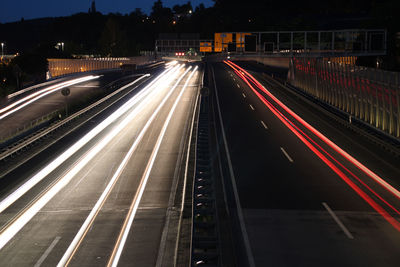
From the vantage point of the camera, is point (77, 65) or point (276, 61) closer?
point (77, 65)

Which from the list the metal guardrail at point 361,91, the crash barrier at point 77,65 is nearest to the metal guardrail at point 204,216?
the metal guardrail at point 361,91

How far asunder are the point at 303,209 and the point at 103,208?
6.92 m

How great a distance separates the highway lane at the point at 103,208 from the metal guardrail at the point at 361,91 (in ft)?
38.5

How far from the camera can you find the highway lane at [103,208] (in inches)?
533

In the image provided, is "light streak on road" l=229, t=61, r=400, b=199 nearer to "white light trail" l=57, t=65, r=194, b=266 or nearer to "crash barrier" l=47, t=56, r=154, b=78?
"white light trail" l=57, t=65, r=194, b=266

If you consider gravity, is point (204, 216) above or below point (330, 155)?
below

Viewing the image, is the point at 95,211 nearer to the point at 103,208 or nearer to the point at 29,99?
the point at 103,208

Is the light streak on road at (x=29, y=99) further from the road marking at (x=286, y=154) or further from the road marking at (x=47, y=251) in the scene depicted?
the road marking at (x=47, y=251)

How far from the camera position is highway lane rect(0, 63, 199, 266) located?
13539mm

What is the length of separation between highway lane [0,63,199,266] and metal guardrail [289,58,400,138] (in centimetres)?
1174

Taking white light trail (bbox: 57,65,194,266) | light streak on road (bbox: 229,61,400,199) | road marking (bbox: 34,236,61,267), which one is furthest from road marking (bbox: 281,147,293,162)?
road marking (bbox: 34,236,61,267)

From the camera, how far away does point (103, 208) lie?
17.5 m

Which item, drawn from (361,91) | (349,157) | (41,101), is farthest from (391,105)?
(41,101)

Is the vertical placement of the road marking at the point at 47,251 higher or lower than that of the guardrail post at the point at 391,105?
lower
